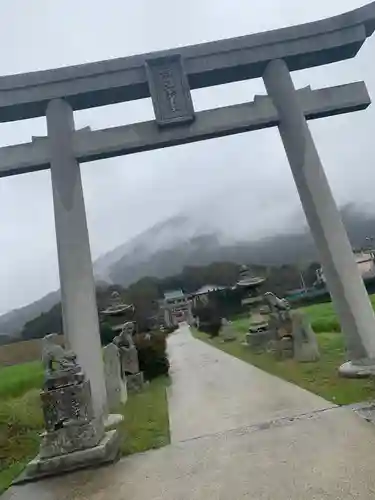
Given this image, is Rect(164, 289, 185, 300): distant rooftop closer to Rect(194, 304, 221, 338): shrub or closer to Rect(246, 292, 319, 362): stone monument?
Rect(194, 304, 221, 338): shrub

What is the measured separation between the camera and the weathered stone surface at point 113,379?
29.6ft

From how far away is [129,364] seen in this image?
11.4m

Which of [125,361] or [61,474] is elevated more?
[125,361]

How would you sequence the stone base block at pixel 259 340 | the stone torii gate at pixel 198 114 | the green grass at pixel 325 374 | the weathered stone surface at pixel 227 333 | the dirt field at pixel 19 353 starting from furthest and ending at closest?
the dirt field at pixel 19 353 < the weathered stone surface at pixel 227 333 < the stone base block at pixel 259 340 < the stone torii gate at pixel 198 114 < the green grass at pixel 325 374

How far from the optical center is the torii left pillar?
6414 millimetres

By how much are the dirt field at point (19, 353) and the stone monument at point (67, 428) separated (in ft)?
63.6

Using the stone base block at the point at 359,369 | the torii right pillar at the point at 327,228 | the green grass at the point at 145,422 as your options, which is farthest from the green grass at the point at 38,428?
the torii right pillar at the point at 327,228

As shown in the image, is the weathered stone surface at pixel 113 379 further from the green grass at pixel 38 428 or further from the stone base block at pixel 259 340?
the stone base block at pixel 259 340

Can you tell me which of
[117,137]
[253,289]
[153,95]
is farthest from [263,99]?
[253,289]

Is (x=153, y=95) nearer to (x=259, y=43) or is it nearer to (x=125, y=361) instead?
(x=259, y=43)

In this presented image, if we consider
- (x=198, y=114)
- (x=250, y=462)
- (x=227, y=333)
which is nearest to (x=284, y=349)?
(x=198, y=114)

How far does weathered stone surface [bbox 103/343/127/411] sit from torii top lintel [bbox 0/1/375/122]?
16.9ft

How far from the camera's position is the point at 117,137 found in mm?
7633

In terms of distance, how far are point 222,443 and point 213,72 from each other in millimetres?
6255
